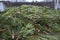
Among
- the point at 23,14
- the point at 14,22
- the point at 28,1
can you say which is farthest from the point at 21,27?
the point at 28,1

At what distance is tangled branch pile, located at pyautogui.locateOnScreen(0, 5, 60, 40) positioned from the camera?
13.9 feet

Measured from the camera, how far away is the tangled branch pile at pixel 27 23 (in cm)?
424

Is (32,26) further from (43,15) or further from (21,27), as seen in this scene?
(43,15)

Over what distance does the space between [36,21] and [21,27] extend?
0.48 meters

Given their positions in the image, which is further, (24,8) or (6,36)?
(24,8)

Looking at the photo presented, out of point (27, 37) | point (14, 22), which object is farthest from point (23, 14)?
point (27, 37)

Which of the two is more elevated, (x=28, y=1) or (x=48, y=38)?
(x=28, y=1)

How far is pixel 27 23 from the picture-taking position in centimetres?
457

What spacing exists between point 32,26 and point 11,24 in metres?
0.46

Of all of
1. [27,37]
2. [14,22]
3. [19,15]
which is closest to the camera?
[27,37]

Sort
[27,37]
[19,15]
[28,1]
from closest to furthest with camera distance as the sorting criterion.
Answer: [27,37] < [19,15] < [28,1]

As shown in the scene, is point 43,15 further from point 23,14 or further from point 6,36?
point 6,36

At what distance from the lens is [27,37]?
13.8 feet

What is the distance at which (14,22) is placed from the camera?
4.47 metres
